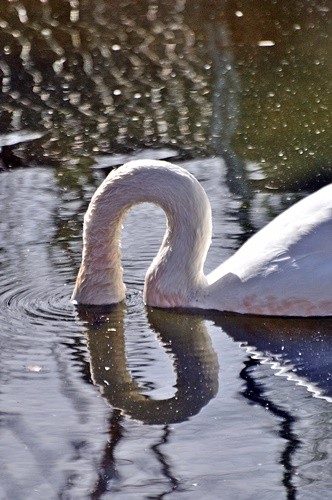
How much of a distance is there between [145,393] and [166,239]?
1146 mm

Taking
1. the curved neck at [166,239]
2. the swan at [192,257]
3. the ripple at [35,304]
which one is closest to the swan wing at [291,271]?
the swan at [192,257]

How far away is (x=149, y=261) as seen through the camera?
6410mm

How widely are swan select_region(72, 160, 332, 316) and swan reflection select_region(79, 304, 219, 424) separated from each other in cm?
12

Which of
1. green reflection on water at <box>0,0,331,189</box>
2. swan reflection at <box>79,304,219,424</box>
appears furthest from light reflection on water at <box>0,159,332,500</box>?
green reflection on water at <box>0,0,331,189</box>

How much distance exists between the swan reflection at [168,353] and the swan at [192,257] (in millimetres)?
118

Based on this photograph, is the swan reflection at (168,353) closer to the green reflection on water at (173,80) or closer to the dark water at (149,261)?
the dark water at (149,261)

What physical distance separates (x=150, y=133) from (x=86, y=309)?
3199 mm

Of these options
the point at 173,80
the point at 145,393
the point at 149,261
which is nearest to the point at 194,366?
the point at 145,393

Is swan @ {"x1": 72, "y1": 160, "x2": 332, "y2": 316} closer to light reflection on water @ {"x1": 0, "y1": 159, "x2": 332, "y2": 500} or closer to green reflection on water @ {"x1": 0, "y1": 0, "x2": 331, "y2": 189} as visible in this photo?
light reflection on water @ {"x1": 0, "y1": 159, "x2": 332, "y2": 500}

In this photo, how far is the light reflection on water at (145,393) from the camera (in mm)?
4211

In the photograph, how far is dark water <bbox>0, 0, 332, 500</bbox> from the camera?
4.34 meters

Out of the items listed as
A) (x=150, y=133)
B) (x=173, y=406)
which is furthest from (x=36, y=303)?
(x=150, y=133)

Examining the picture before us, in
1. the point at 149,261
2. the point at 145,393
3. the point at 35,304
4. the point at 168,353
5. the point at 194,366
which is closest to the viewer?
the point at 145,393

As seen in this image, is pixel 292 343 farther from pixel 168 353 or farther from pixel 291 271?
pixel 168 353
